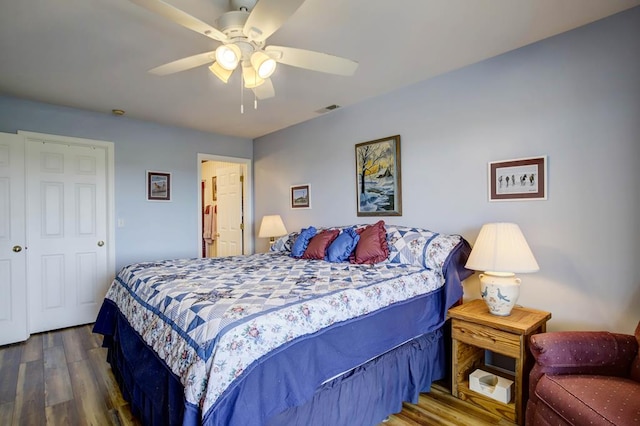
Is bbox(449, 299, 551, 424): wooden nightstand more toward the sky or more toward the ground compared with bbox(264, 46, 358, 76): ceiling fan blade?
more toward the ground

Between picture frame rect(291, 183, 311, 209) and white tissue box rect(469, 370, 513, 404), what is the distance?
101 inches

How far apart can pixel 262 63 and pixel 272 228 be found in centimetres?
265

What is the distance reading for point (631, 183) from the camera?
76.4 inches

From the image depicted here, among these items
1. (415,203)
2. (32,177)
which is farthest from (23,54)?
(415,203)

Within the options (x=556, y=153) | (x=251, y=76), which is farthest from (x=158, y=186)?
(x=556, y=153)

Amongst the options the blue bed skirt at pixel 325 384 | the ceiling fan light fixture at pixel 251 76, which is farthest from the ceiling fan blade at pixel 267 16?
the blue bed skirt at pixel 325 384

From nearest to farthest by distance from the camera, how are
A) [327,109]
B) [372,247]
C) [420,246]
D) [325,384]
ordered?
1. [325,384]
2. [420,246]
3. [372,247]
4. [327,109]

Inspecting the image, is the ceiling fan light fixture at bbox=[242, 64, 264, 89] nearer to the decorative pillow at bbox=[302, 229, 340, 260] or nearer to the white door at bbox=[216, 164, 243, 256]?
the decorative pillow at bbox=[302, 229, 340, 260]

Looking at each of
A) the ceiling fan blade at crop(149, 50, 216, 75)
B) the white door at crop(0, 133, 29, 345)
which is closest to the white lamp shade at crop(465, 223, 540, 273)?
the ceiling fan blade at crop(149, 50, 216, 75)

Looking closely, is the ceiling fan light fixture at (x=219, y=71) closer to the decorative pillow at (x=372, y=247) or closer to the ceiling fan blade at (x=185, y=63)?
the ceiling fan blade at (x=185, y=63)

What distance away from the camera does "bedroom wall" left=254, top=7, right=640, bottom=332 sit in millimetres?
1974

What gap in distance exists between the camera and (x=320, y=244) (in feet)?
10.2

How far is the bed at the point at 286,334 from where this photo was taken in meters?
1.31

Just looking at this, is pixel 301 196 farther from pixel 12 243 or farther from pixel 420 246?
pixel 12 243
